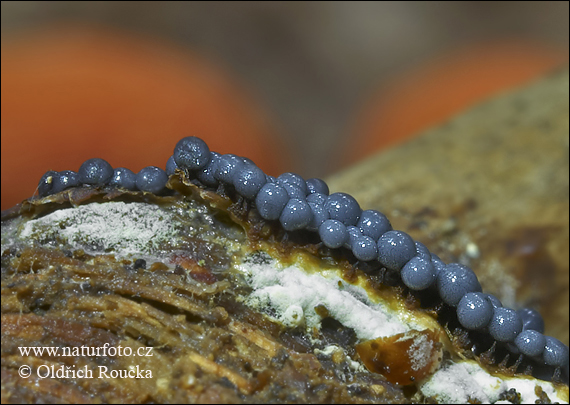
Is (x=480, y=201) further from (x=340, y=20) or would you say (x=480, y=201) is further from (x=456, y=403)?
(x=340, y=20)

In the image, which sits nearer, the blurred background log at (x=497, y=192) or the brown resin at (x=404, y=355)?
the brown resin at (x=404, y=355)

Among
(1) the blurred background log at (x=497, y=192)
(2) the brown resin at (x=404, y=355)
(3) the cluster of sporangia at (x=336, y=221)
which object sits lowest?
(2) the brown resin at (x=404, y=355)

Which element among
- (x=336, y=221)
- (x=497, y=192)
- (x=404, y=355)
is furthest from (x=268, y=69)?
(x=404, y=355)

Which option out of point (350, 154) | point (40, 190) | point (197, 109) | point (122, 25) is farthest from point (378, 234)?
point (122, 25)

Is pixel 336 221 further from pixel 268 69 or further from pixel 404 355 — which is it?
pixel 268 69

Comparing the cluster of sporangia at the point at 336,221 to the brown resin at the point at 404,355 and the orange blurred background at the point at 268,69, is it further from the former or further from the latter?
the orange blurred background at the point at 268,69

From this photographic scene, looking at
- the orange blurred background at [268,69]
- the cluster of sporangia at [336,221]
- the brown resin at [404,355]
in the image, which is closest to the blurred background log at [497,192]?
the cluster of sporangia at [336,221]
